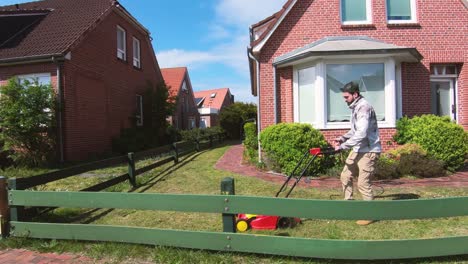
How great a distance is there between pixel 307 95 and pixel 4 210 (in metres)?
7.96

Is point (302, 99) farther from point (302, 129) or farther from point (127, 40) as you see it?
point (127, 40)

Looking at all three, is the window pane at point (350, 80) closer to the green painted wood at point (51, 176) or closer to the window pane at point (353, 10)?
the window pane at point (353, 10)


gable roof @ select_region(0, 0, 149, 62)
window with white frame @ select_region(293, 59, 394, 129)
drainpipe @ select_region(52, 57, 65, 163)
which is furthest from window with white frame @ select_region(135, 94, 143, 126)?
window with white frame @ select_region(293, 59, 394, 129)

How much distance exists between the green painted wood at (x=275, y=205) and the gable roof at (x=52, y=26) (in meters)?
9.71

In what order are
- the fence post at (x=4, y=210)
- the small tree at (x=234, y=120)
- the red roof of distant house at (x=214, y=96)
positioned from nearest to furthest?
the fence post at (x=4, y=210)
the small tree at (x=234, y=120)
the red roof of distant house at (x=214, y=96)

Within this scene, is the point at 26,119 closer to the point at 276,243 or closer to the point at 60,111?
the point at 60,111

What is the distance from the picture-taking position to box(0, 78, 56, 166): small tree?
1115 cm

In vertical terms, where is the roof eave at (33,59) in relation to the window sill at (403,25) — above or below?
Result: below

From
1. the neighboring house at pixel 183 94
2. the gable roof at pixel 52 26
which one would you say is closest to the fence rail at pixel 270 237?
the gable roof at pixel 52 26

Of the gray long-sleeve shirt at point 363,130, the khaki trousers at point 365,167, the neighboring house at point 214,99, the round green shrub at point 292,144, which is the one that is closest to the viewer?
the gray long-sleeve shirt at point 363,130

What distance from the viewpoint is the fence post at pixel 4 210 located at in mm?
4582

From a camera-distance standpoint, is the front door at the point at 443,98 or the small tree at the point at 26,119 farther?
the front door at the point at 443,98

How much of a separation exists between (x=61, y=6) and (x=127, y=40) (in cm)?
332

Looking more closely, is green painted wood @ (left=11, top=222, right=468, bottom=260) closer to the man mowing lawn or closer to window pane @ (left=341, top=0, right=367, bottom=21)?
the man mowing lawn
